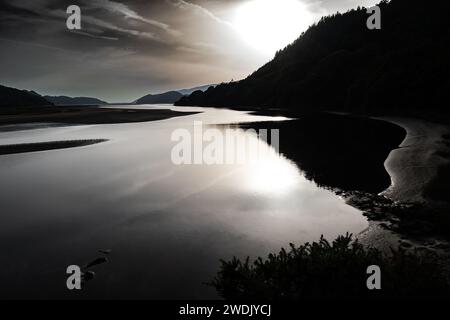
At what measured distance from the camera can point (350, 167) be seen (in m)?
29.1

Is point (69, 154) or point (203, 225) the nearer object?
point (203, 225)

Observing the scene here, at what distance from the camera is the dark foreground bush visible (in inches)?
340

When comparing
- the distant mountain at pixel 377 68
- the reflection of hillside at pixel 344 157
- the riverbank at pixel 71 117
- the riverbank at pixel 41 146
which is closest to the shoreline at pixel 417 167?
the reflection of hillside at pixel 344 157

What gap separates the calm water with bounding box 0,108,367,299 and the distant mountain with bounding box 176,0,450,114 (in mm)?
53740

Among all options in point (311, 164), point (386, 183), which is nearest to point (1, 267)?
point (386, 183)

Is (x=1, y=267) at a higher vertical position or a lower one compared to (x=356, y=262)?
lower

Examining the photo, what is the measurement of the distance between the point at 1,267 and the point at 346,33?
656 ft

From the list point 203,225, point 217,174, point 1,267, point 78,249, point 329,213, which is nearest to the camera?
point 1,267

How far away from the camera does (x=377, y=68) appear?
9962 centimetres

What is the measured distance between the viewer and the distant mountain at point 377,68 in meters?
72.1

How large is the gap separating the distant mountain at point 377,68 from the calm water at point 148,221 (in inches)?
2116

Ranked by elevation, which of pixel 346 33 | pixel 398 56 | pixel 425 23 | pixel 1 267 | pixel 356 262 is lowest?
pixel 1 267

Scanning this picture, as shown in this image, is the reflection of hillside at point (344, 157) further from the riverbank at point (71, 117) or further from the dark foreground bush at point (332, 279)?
the riverbank at point (71, 117)

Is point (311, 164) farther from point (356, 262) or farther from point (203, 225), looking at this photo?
point (356, 262)
